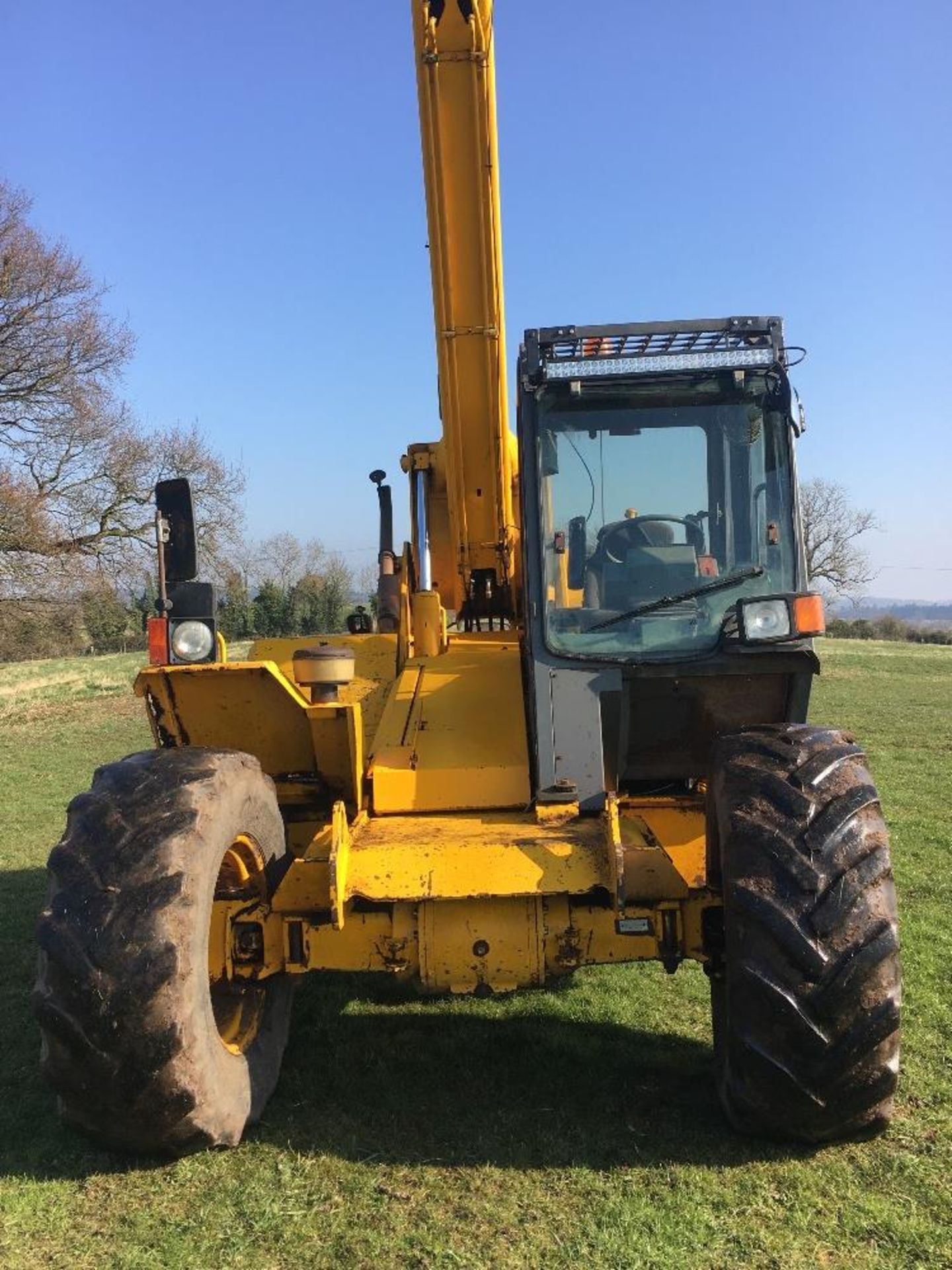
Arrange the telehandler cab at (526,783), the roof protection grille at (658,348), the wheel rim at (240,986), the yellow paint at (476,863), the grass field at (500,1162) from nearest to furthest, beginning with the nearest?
the grass field at (500,1162), the telehandler cab at (526,783), the yellow paint at (476,863), the wheel rim at (240,986), the roof protection grille at (658,348)

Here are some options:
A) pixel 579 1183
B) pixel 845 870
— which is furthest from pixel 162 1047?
pixel 845 870

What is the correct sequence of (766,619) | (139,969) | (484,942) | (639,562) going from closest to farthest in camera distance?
(139,969), (484,942), (766,619), (639,562)

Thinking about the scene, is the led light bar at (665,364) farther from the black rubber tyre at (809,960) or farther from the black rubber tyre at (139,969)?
the black rubber tyre at (139,969)

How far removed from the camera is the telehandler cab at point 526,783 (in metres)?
3.34

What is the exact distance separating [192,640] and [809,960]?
2764 millimetres

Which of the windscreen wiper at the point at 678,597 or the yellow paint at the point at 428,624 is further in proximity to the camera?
the yellow paint at the point at 428,624

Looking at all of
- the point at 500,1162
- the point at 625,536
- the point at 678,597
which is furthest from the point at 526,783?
the point at 500,1162

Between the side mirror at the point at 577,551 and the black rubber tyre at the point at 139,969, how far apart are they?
183 centimetres

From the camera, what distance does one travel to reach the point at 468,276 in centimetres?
509

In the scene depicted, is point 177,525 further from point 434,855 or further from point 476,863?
point 476,863

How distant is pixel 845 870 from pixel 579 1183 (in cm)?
141

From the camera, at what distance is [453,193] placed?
→ 4.89 metres

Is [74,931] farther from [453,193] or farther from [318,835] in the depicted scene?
[453,193]

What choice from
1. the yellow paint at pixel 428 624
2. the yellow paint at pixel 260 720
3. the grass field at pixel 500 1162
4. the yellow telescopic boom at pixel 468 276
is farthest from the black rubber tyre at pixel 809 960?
the yellow telescopic boom at pixel 468 276
